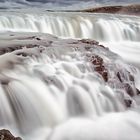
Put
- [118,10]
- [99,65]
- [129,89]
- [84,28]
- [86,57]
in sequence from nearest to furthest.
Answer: [129,89]
[99,65]
[86,57]
[84,28]
[118,10]

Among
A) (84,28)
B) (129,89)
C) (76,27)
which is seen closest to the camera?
(129,89)

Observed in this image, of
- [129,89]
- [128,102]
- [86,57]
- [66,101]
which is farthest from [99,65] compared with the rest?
[66,101]

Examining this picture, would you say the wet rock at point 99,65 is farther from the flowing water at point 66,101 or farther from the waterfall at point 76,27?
the waterfall at point 76,27

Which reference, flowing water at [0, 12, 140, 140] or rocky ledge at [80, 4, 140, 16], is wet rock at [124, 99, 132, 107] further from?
rocky ledge at [80, 4, 140, 16]

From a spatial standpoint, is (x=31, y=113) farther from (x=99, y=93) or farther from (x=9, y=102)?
(x=99, y=93)

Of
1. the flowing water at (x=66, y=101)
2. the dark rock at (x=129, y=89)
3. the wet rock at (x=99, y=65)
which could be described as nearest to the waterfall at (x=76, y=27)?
the flowing water at (x=66, y=101)

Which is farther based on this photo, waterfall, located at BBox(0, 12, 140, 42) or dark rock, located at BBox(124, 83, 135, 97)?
waterfall, located at BBox(0, 12, 140, 42)

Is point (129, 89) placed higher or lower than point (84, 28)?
higher

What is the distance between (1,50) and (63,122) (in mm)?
2022

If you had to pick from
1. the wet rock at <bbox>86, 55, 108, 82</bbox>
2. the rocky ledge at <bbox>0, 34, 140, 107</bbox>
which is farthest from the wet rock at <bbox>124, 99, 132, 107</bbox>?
the wet rock at <bbox>86, 55, 108, 82</bbox>

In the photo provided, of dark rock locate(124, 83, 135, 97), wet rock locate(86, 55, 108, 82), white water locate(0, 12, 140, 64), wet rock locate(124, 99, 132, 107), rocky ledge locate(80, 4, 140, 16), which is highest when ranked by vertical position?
wet rock locate(86, 55, 108, 82)

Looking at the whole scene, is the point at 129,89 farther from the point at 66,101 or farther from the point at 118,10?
the point at 118,10

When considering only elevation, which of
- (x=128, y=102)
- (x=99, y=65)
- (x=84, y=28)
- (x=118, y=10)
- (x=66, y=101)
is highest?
(x=99, y=65)

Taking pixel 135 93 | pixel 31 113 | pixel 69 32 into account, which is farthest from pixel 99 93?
pixel 69 32
